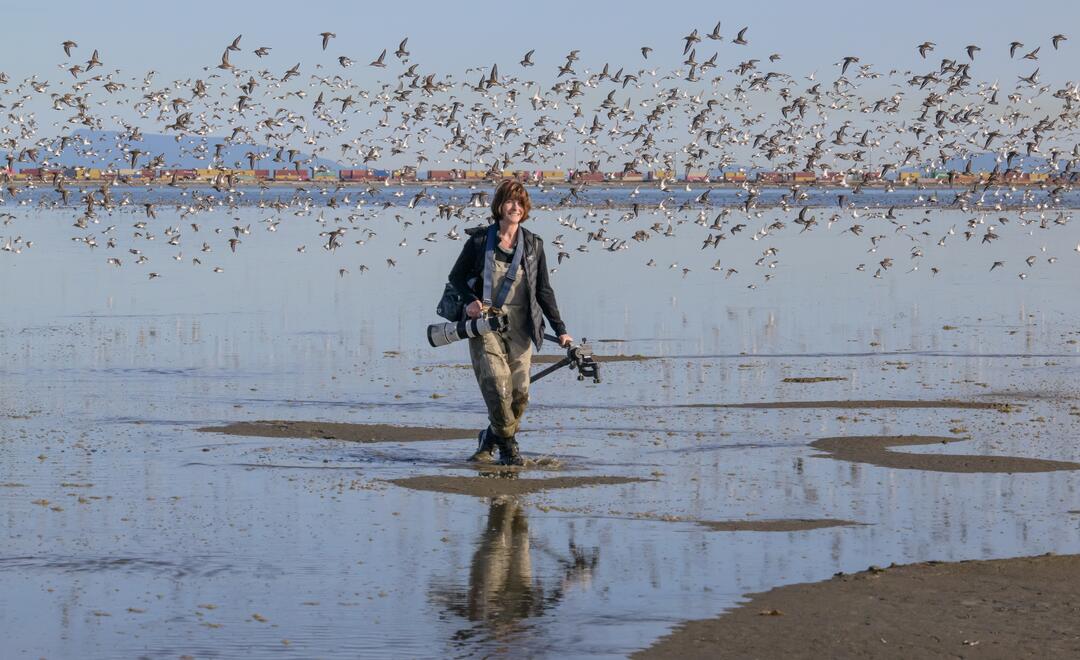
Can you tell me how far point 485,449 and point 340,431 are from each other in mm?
2425

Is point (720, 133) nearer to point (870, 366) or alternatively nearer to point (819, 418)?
point (870, 366)

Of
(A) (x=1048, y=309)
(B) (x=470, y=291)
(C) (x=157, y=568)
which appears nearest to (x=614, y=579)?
(C) (x=157, y=568)

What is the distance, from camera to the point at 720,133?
46.5m

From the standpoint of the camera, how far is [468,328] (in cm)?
1378

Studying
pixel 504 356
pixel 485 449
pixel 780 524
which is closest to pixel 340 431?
pixel 485 449

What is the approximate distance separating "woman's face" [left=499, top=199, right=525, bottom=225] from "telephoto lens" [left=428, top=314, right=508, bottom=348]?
79 centimetres

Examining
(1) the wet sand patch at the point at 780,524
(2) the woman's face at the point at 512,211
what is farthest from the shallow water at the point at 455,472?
(2) the woman's face at the point at 512,211

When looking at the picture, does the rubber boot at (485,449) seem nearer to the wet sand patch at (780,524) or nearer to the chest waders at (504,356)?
A: the chest waders at (504,356)

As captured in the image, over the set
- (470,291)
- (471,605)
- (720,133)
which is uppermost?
(720,133)

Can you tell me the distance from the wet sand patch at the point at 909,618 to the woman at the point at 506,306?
14.9 ft

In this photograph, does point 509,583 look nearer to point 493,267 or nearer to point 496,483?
point 496,483

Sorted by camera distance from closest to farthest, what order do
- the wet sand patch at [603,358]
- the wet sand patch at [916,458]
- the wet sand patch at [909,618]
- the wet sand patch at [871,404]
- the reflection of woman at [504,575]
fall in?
1. the wet sand patch at [909,618]
2. the reflection of woman at [504,575]
3. the wet sand patch at [916,458]
4. the wet sand patch at [871,404]
5. the wet sand patch at [603,358]

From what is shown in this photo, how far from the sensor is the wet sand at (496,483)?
13031 mm

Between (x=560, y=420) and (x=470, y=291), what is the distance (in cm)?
348
